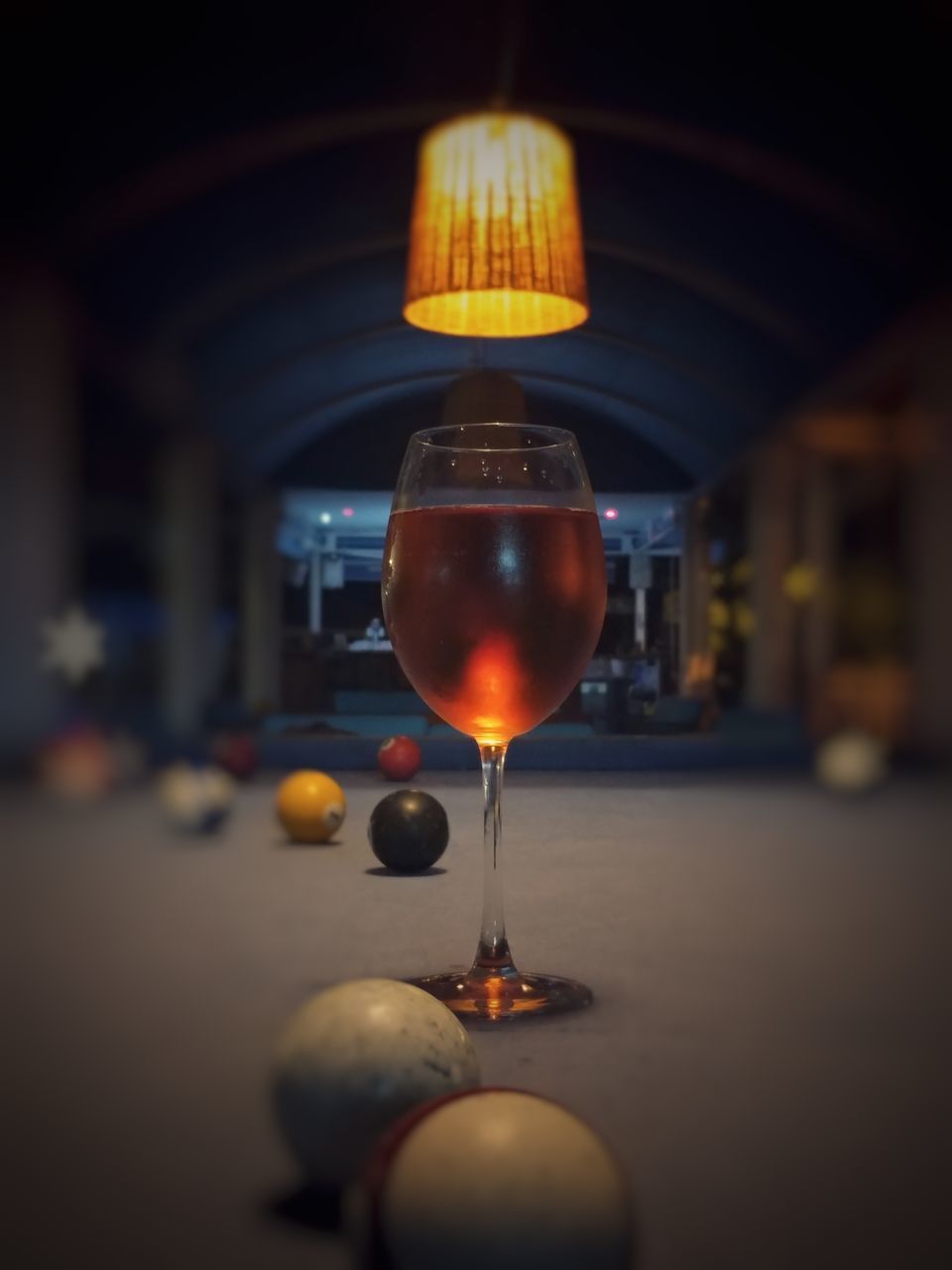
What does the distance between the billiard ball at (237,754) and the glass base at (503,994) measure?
664mm

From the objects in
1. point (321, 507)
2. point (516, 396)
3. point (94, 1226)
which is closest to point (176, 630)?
point (321, 507)

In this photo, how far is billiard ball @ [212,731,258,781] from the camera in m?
1.77

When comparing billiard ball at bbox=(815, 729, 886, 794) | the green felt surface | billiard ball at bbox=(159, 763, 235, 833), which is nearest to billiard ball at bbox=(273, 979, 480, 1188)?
the green felt surface

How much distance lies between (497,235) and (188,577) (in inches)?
29.3

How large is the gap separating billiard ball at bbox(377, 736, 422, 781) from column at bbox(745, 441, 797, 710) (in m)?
0.50

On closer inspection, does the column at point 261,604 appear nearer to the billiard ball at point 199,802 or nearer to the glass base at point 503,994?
the billiard ball at point 199,802

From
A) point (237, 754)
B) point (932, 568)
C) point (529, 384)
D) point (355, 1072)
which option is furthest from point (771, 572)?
point (355, 1072)

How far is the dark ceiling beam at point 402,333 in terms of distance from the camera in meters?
1.50

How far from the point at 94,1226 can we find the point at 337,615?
79 centimetres

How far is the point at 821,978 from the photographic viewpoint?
1.26 m

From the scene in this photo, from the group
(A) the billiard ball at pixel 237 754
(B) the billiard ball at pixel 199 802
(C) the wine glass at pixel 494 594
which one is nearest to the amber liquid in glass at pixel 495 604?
(C) the wine glass at pixel 494 594

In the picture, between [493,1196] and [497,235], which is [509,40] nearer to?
[497,235]

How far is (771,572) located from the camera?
1844 millimetres

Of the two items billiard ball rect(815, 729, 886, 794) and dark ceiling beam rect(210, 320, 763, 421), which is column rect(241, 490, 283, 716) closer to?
dark ceiling beam rect(210, 320, 763, 421)
